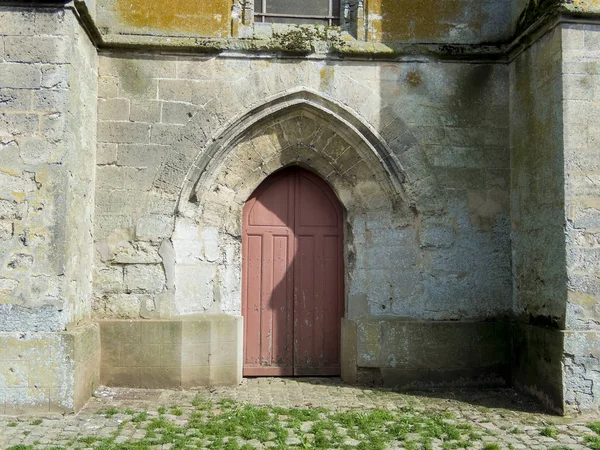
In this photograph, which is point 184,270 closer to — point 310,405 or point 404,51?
point 310,405

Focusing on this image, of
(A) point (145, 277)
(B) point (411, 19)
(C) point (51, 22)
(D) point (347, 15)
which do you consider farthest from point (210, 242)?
(B) point (411, 19)

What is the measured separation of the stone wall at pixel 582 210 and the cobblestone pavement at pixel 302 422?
0.40 metres

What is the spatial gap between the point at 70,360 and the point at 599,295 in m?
4.18

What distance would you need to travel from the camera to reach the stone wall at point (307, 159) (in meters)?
5.74

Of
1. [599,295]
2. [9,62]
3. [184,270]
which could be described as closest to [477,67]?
[599,295]

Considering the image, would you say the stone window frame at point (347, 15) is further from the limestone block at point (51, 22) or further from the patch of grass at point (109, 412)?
the patch of grass at point (109, 412)

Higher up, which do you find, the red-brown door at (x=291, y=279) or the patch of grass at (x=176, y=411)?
the red-brown door at (x=291, y=279)

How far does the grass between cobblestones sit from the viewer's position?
4.07m

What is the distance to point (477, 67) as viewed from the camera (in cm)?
611

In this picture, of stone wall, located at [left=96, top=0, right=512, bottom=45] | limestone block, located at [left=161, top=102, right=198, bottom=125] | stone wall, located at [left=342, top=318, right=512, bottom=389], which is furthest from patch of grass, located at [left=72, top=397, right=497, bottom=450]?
stone wall, located at [left=96, top=0, right=512, bottom=45]

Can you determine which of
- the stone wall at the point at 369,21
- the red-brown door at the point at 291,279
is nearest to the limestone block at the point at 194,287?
the red-brown door at the point at 291,279

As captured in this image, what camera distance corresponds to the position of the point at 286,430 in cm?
436

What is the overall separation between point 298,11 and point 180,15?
1180 mm

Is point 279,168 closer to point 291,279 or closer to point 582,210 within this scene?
point 291,279
